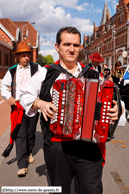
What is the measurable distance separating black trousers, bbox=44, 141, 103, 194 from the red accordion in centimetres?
29

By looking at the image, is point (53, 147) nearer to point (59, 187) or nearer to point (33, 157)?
point (59, 187)

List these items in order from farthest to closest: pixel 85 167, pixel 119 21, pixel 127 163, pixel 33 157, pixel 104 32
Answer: pixel 104 32 → pixel 119 21 → pixel 33 157 → pixel 127 163 → pixel 85 167

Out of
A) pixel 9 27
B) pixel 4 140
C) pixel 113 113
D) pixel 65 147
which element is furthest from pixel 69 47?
pixel 9 27

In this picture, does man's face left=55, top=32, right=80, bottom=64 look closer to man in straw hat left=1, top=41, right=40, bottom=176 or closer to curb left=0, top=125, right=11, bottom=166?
man in straw hat left=1, top=41, right=40, bottom=176

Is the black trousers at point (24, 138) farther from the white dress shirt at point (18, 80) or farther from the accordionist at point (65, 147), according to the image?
the accordionist at point (65, 147)

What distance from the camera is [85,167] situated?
6.68 feet

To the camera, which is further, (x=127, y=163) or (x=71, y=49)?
(x=127, y=163)

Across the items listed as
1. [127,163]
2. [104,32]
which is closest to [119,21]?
[104,32]

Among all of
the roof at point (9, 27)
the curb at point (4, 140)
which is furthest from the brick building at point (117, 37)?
the curb at point (4, 140)

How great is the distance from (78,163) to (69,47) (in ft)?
3.74

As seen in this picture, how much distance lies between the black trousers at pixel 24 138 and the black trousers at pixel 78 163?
69.3 inches

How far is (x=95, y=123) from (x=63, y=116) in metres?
0.28

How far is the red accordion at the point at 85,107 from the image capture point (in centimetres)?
170

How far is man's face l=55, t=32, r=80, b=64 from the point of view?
207 cm
